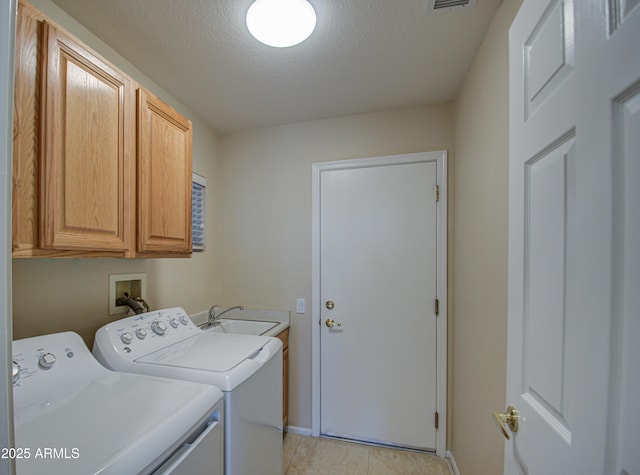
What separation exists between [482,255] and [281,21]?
142 cm

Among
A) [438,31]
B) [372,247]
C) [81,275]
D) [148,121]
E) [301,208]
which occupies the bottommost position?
[81,275]

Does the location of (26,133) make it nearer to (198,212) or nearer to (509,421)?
(198,212)

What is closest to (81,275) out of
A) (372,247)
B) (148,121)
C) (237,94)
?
(148,121)

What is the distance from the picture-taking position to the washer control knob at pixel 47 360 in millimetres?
940

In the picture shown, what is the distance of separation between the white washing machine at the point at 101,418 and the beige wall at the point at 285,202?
1222 millimetres

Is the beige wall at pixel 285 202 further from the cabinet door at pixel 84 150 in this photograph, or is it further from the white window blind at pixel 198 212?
the cabinet door at pixel 84 150

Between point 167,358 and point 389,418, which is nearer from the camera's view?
point 167,358

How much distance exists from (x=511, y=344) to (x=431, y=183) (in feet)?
4.44

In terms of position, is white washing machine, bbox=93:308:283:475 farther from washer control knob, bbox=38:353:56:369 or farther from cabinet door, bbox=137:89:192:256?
cabinet door, bbox=137:89:192:256

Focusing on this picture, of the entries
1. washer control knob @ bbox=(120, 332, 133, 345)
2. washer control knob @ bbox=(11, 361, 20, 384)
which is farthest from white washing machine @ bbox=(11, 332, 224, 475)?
washer control knob @ bbox=(120, 332, 133, 345)

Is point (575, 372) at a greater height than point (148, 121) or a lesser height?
lesser

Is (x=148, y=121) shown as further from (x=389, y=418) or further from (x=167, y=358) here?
(x=389, y=418)

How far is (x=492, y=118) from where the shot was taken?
122cm

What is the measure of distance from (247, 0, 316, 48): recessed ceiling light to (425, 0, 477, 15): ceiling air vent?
0.50m
